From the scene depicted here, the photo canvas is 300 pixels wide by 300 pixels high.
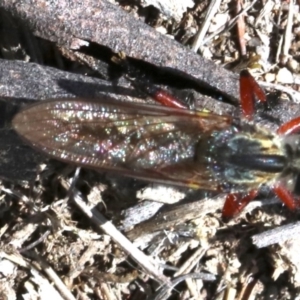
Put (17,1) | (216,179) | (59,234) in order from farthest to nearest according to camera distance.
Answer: (59,234), (216,179), (17,1)

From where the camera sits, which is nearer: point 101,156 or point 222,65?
point 101,156

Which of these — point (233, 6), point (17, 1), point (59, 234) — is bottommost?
point (59, 234)

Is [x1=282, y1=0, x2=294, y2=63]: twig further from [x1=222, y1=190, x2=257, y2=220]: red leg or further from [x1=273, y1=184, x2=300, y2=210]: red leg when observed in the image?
[x1=222, y1=190, x2=257, y2=220]: red leg

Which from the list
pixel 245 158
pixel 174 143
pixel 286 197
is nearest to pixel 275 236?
pixel 286 197

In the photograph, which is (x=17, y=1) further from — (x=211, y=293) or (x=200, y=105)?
(x=211, y=293)

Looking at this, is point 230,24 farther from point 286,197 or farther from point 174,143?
point 286,197

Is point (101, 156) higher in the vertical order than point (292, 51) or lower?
lower

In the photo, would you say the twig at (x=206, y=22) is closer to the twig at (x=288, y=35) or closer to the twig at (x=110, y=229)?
the twig at (x=288, y=35)

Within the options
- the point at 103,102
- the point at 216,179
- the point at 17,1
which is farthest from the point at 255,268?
the point at 17,1
